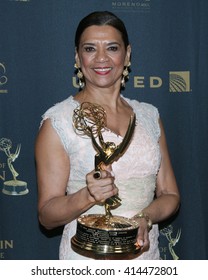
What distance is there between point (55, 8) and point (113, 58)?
1.99ft

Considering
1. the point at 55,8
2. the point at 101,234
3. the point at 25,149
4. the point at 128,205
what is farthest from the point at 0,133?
the point at 101,234

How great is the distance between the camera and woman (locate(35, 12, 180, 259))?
69.0 inches

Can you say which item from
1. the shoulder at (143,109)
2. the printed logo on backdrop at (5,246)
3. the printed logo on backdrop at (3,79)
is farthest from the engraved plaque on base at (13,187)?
the shoulder at (143,109)

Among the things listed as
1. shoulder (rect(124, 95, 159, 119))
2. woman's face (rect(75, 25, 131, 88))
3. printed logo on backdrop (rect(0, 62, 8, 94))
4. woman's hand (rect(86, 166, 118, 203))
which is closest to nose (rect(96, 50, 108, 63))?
woman's face (rect(75, 25, 131, 88))

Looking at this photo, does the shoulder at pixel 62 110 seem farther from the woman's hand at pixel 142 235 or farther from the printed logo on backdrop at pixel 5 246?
the printed logo on backdrop at pixel 5 246

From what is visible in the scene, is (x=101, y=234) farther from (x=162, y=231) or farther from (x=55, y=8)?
(x=55, y=8)

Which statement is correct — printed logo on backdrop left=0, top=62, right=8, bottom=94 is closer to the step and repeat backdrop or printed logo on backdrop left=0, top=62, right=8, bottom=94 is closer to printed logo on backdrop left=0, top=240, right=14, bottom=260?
the step and repeat backdrop

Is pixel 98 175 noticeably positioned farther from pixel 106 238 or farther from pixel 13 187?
pixel 13 187

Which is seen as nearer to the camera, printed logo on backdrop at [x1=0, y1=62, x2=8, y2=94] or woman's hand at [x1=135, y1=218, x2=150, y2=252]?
woman's hand at [x1=135, y1=218, x2=150, y2=252]

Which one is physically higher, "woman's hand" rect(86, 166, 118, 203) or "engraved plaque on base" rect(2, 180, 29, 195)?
"woman's hand" rect(86, 166, 118, 203)

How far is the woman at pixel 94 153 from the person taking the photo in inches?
69.0

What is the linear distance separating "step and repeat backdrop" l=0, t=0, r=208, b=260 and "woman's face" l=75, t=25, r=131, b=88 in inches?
19.2

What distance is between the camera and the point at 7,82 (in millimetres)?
2287

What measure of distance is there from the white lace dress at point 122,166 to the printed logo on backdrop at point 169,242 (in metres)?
0.56
